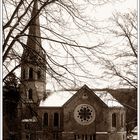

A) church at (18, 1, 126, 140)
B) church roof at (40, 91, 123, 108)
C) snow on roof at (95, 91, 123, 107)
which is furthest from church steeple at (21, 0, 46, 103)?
snow on roof at (95, 91, 123, 107)

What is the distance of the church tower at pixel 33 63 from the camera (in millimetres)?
3271

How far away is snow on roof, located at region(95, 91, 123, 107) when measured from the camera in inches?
127

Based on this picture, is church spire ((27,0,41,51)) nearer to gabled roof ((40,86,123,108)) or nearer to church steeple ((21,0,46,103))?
church steeple ((21,0,46,103))

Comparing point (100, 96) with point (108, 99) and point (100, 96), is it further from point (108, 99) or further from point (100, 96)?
point (108, 99)

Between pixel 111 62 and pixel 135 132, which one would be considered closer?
pixel 135 132

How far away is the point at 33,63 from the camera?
10.9ft

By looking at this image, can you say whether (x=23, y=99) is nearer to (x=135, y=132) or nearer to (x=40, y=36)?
(x=40, y=36)

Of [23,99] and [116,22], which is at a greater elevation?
[116,22]

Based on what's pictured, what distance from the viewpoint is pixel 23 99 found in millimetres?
3299

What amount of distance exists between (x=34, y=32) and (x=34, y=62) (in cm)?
24

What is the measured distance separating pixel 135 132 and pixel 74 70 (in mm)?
638

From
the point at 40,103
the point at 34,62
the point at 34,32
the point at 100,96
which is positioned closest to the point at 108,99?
the point at 100,96

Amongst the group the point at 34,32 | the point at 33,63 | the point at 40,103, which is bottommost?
the point at 40,103

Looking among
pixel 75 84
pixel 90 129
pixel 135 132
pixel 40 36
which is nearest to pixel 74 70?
pixel 75 84
